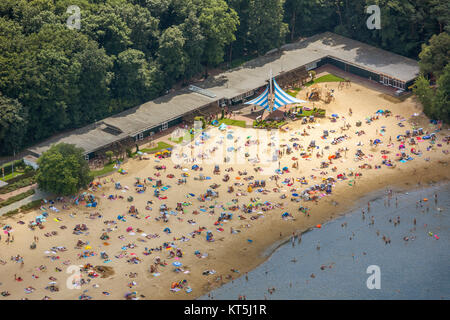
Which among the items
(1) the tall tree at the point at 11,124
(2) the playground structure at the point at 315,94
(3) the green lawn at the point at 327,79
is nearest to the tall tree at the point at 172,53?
(2) the playground structure at the point at 315,94

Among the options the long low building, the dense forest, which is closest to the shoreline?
the dense forest

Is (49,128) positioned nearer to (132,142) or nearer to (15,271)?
(132,142)

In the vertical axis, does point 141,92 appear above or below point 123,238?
above

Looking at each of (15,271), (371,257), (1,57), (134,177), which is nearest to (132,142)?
(134,177)

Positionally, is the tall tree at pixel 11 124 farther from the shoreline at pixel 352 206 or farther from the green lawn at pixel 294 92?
the green lawn at pixel 294 92

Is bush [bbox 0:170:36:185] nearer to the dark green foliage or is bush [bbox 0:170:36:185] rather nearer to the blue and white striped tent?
the dark green foliage
